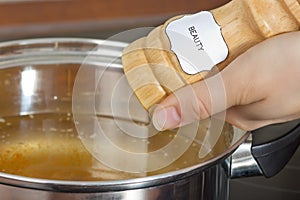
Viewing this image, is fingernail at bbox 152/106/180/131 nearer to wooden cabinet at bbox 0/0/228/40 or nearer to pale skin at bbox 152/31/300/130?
pale skin at bbox 152/31/300/130

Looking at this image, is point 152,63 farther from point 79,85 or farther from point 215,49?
point 79,85

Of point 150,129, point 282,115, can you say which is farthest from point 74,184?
point 150,129

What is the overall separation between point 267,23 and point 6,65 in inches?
17.6

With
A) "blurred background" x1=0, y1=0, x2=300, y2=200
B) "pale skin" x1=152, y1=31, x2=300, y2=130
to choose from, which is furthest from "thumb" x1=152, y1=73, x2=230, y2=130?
"blurred background" x1=0, y1=0, x2=300, y2=200

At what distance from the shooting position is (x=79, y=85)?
96 cm

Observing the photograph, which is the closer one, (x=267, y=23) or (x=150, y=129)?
(x=267, y=23)

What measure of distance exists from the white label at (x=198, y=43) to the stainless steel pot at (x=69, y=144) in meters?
0.09

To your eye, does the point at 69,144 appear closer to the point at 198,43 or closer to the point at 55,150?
the point at 55,150

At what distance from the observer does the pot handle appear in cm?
72

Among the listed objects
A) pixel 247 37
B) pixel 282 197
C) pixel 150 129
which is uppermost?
pixel 247 37

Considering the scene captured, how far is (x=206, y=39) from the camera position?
0.65 m

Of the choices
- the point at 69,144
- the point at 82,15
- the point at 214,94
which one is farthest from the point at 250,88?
the point at 82,15

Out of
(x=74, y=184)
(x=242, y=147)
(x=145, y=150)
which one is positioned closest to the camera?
(x=74, y=184)

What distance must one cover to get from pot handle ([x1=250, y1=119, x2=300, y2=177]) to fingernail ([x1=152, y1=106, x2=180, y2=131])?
0.31 ft
